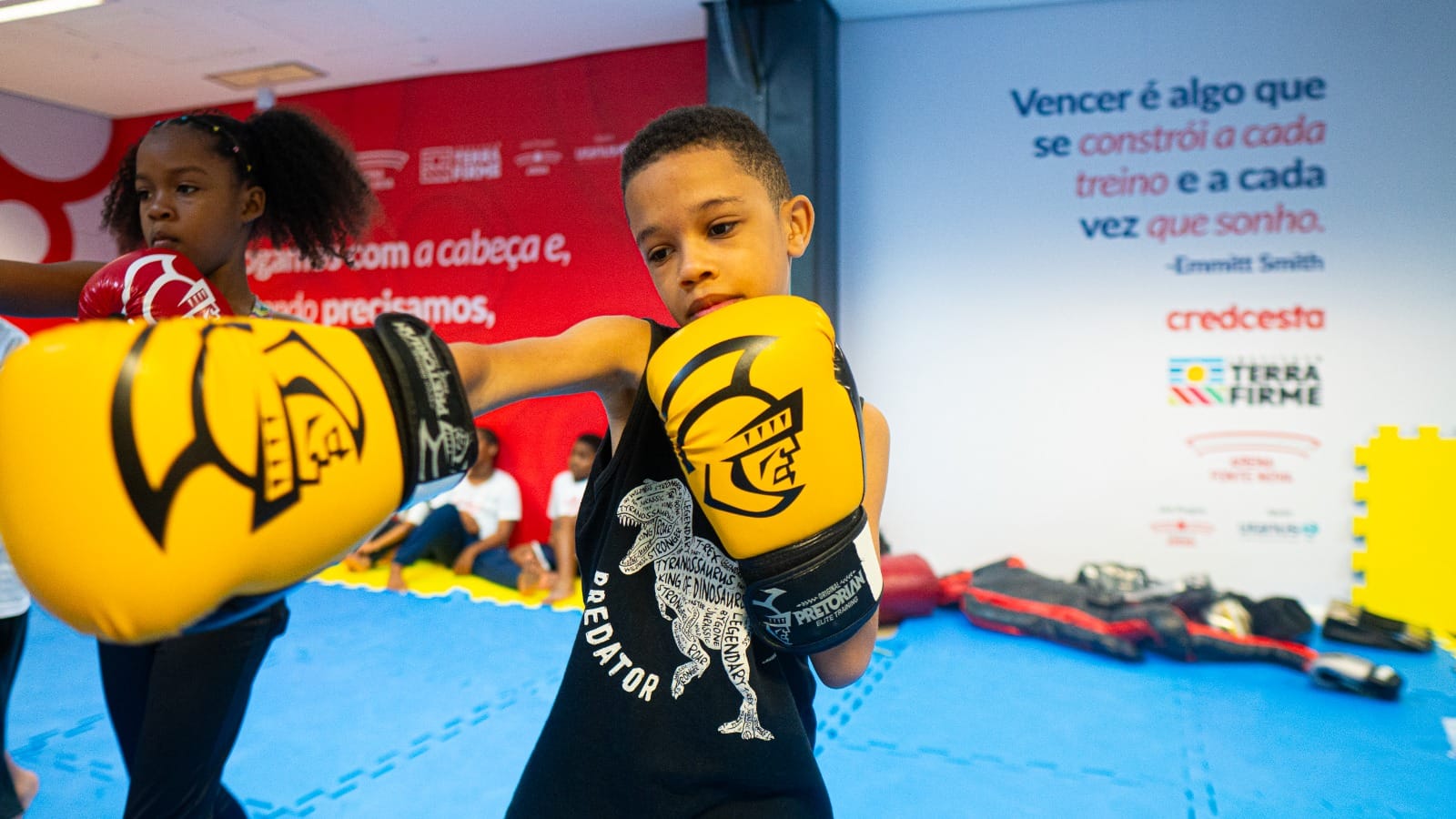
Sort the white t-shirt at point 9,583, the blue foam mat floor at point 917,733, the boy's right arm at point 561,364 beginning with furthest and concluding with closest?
the blue foam mat floor at point 917,733, the white t-shirt at point 9,583, the boy's right arm at point 561,364

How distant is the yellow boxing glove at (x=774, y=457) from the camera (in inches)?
32.0

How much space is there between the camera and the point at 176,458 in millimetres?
544

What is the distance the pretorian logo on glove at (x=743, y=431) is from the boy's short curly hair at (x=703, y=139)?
280mm

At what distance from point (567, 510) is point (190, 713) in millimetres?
3345

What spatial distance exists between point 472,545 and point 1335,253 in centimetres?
436

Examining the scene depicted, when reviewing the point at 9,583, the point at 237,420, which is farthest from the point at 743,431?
the point at 9,583

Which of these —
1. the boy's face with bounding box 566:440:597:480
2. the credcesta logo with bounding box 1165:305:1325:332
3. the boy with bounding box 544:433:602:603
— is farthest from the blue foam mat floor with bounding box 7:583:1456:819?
the credcesta logo with bounding box 1165:305:1325:332

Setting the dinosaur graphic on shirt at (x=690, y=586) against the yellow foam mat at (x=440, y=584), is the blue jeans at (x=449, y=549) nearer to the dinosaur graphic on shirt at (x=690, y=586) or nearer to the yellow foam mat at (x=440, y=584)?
the yellow foam mat at (x=440, y=584)

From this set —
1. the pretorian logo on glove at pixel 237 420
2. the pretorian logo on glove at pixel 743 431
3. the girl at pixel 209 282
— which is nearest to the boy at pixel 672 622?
the pretorian logo on glove at pixel 743 431

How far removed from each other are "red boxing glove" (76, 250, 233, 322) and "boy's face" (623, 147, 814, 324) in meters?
0.73

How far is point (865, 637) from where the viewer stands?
0.99m

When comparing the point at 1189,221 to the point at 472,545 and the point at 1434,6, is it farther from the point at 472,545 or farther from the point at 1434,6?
the point at 472,545

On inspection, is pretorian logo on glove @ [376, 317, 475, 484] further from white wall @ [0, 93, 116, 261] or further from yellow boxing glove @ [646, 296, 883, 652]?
white wall @ [0, 93, 116, 261]

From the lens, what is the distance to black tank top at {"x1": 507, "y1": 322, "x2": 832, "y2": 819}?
3.06 ft
